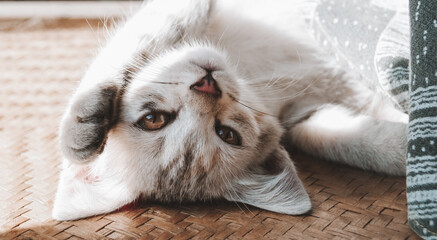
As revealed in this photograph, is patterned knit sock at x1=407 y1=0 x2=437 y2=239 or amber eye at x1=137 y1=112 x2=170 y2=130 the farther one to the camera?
amber eye at x1=137 y1=112 x2=170 y2=130

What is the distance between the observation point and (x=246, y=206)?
1.25m

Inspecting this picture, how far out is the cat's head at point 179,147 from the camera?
3.94 ft

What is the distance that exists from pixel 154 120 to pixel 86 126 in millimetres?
185

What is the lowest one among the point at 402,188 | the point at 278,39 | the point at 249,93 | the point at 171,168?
the point at 402,188

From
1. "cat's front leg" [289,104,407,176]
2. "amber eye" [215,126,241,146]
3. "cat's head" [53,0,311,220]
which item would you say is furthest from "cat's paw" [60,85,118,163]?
"cat's front leg" [289,104,407,176]

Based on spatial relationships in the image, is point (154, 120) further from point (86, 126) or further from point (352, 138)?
point (352, 138)

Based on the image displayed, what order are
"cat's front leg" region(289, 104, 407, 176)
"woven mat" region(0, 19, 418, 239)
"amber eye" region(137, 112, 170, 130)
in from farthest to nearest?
"cat's front leg" region(289, 104, 407, 176) → "amber eye" region(137, 112, 170, 130) → "woven mat" region(0, 19, 418, 239)

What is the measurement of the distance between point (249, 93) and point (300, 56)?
34 centimetres

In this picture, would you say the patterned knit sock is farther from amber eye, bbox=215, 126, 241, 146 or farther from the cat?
amber eye, bbox=215, 126, 241, 146

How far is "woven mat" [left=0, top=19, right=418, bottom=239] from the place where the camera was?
1105 millimetres

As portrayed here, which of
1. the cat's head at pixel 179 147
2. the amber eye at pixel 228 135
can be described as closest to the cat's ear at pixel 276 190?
the cat's head at pixel 179 147

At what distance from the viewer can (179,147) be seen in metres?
1.22

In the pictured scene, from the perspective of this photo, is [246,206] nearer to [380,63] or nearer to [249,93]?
[249,93]

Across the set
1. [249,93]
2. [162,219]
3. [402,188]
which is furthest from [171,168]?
[402,188]
